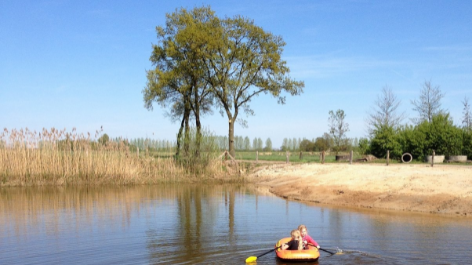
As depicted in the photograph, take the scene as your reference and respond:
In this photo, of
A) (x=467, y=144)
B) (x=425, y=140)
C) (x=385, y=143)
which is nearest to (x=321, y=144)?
(x=385, y=143)

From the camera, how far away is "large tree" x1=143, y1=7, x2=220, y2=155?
3906cm

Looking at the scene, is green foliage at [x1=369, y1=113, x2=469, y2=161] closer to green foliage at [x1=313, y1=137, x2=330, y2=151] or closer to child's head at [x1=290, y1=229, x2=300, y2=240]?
green foliage at [x1=313, y1=137, x2=330, y2=151]

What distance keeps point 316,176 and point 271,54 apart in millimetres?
15342

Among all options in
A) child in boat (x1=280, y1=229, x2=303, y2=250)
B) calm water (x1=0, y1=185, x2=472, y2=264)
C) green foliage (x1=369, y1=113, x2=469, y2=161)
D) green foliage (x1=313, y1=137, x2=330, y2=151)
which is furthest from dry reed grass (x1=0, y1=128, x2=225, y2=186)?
green foliage (x1=313, y1=137, x2=330, y2=151)

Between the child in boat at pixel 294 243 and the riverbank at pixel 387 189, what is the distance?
879 cm

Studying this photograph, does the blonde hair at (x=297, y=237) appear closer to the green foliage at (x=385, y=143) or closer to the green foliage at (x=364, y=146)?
the green foliage at (x=385, y=143)

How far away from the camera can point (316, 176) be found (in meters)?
27.0

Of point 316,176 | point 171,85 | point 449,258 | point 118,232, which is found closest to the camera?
point 449,258

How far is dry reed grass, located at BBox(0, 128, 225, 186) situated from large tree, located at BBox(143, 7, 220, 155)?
9732mm

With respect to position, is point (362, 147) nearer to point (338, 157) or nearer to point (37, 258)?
point (338, 157)

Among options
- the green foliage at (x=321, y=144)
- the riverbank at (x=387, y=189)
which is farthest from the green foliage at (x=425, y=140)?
the green foliage at (x=321, y=144)

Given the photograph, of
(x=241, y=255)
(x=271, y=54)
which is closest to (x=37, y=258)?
(x=241, y=255)

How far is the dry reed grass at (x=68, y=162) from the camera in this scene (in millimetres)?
25141

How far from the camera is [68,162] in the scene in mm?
25984
